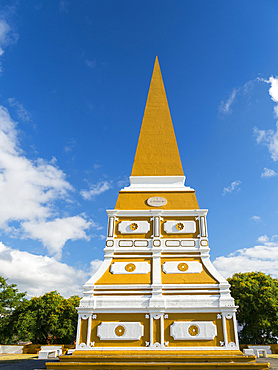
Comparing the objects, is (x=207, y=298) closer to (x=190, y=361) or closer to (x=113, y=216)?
(x=190, y=361)

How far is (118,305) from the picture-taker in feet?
44.4

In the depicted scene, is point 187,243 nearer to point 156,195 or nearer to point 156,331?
point 156,195

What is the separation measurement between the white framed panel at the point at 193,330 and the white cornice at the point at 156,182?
8080 mm

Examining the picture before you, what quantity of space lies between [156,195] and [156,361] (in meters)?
8.99

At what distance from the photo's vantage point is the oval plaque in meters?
17.1

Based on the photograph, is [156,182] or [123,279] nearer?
[123,279]

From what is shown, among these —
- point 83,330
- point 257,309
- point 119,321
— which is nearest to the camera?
point 83,330

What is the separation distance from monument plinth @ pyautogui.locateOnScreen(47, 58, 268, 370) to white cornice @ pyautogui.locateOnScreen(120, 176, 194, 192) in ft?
1.26

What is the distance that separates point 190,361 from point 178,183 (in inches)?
397

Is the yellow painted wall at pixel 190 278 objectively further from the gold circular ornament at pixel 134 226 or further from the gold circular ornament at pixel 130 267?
the gold circular ornament at pixel 134 226

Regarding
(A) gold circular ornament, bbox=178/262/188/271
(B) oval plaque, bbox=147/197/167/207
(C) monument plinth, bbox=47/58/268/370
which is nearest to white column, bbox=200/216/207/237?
(C) monument plinth, bbox=47/58/268/370

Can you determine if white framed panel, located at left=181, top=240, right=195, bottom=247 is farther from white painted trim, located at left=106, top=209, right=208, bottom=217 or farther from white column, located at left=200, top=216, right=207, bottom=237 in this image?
white painted trim, located at left=106, top=209, right=208, bottom=217

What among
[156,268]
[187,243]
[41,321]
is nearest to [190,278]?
[156,268]

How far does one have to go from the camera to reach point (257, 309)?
24.8 m
